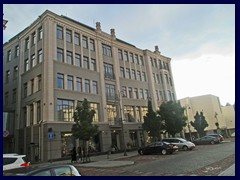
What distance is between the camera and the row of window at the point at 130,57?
43031mm

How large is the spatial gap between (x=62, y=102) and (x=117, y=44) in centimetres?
1709

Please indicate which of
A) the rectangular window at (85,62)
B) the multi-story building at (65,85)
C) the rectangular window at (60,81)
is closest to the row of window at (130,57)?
the multi-story building at (65,85)

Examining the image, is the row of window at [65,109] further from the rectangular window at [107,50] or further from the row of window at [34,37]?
the rectangular window at [107,50]

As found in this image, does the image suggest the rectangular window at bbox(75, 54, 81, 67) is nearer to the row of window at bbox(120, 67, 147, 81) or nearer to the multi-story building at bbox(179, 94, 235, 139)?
the row of window at bbox(120, 67, 147, 81)

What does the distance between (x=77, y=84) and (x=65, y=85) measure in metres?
2.28

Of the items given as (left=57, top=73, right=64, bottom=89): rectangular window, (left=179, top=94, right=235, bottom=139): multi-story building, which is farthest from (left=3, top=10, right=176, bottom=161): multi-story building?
(left=179, top=94, right=235, bottom=139): multi-story building

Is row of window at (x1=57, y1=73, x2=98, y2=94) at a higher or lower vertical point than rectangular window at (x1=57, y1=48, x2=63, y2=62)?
lower

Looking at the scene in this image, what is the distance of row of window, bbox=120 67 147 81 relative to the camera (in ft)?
138

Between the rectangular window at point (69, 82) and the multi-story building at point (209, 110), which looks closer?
the rectangular window at point (69, 82)

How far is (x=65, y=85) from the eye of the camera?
3081cm

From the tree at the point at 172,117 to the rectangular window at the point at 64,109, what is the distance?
15.0 metres

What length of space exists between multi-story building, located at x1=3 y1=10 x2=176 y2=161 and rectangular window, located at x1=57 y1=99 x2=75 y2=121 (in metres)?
0.11
